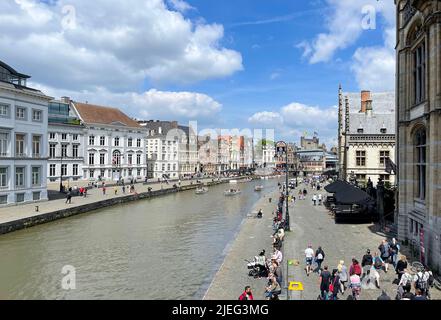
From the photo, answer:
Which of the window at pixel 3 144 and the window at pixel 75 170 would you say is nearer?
the window at pixel 3 144

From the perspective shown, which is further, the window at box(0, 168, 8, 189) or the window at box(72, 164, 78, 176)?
the window at box(72, 164, 78, 176)

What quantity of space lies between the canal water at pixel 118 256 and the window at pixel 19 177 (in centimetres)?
699

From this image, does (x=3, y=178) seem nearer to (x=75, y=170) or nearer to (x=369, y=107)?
(x=75, y=170)

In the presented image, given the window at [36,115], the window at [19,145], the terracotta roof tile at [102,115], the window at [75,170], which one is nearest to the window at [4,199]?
the window at [19,145]

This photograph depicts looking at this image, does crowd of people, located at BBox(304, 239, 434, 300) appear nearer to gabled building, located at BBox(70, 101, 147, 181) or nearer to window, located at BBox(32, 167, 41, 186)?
window, located at BBox(32, 167, 41, 186)

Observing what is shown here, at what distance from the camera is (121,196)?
186ft

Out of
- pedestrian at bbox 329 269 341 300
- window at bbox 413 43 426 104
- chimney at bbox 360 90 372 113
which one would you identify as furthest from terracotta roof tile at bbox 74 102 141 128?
pedestrian at bbox 329 269 341 300

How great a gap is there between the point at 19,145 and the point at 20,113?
333 centimetres

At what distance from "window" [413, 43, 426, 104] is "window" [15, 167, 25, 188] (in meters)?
37.3

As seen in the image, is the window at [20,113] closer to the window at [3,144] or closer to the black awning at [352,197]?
the window at [3,144]

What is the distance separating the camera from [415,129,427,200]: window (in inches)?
843

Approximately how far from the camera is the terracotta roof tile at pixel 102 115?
8219 cm

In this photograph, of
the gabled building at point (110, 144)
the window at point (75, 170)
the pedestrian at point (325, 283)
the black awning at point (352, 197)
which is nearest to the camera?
the pedestrian at point (325, 283)
